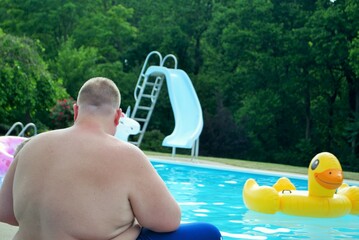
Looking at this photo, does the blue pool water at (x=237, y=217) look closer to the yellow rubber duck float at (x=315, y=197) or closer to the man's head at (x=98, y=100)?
the yellow rubber duck float at (x=315, y=197)

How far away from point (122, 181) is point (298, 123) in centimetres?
2284

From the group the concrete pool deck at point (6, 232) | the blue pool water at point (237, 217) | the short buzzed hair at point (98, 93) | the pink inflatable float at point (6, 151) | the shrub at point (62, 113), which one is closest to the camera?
the short buzzed hair at point (98, 93)

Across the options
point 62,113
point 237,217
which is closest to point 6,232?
point 237,217

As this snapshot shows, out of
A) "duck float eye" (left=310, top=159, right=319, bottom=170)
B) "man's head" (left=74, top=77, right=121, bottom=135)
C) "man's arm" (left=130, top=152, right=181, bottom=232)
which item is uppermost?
"man's head" (left=74, top=77, right=121, bottom=135)

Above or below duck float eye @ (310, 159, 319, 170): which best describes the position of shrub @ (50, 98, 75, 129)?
below

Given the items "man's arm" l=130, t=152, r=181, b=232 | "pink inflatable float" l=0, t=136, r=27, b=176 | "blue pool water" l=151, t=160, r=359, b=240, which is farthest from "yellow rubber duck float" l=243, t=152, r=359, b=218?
"man's arm" l=130, t=152, r=181, b=232

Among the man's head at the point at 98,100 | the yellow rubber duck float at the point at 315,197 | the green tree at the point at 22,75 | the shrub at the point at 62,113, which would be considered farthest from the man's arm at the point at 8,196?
the shrub at the point at 62,113

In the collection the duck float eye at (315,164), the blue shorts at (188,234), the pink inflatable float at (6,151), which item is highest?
the blue shorts at (188,234)

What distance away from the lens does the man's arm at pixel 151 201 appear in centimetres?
271

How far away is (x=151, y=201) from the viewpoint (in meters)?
2.72

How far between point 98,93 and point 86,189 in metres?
0.42

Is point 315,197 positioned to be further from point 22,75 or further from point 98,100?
point 22,75

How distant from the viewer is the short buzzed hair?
2764 mm

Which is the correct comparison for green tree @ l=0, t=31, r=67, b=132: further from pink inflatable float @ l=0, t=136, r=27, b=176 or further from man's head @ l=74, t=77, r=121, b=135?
man's head @ l=74, t=77, r=121, b=135
